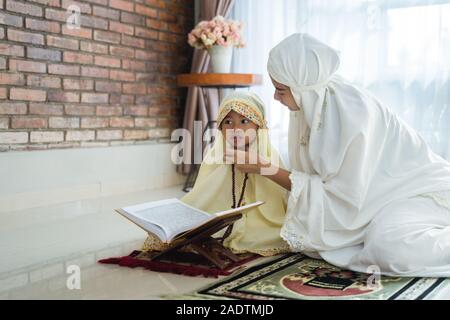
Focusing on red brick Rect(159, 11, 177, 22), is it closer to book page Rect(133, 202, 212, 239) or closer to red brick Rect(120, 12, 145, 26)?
red brick Rect(120, 12, 145, 26)

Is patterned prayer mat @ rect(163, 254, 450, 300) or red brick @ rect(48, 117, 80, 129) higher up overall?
red brick @ rect(48, 117, 80, 129)

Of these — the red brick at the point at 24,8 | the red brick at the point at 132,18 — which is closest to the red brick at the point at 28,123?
the red brick at the point at 24,8

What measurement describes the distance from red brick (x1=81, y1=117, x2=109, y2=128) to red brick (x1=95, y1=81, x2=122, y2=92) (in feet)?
0.74

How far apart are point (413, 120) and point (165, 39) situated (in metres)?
2.19

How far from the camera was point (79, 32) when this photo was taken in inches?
178

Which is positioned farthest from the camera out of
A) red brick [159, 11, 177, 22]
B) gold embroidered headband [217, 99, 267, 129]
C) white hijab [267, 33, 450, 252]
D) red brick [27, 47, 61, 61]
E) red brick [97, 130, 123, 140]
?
red brick [159, 11, 177, 22]

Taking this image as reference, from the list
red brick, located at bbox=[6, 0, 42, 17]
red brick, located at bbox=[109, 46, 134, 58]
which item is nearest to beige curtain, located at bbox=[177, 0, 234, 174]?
red brick, located at bbox=[109, 46, 134, 58]

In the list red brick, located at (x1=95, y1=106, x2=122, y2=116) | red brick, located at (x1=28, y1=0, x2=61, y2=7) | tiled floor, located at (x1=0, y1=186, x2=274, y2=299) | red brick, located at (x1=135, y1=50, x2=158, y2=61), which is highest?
red brick, located at (x1=28, y1=0, x2=61, y2=7)

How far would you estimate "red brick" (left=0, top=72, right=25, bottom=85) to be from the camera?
3.98 metres

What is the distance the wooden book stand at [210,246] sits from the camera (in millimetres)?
2557

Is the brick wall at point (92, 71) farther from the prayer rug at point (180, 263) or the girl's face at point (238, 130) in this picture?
the girl's face at point (238, 130)

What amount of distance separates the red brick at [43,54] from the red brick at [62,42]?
0.17 feet
